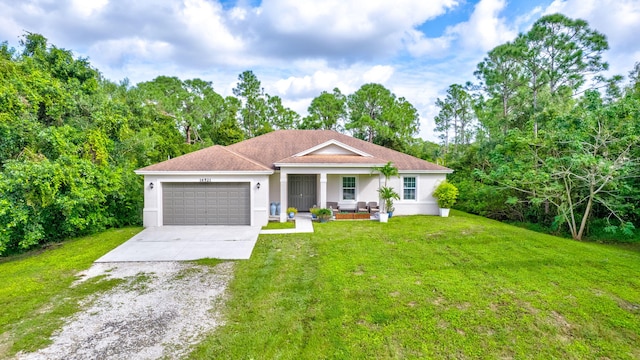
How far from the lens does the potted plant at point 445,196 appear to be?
15469 mm

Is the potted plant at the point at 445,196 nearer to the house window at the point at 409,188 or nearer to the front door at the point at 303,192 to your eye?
the house window at the point at 409,188

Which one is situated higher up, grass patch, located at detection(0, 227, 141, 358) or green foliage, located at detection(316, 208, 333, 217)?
green foliage, located at detection(316, 208, 333, 217)

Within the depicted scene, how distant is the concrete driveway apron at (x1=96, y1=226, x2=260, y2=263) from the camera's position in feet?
31.2

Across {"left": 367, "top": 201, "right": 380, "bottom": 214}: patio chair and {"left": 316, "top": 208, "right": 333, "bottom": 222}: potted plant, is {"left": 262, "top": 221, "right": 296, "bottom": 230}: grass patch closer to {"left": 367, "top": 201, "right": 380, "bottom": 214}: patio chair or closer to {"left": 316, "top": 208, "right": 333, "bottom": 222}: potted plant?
{"left": 316, "top": 208, "right": 333, "bottom": 222}: potted plant

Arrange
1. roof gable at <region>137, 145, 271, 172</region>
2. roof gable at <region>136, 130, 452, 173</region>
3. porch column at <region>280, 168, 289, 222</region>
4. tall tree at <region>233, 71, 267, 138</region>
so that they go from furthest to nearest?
tall tree at <region>233, 71, 267, 138</region>, porch column at <region>280, 168, 289, 222</region>, roof gable at <region>136, 130, 452, 173</region>, roof gable at <region>137, 145, 271, 172</region>

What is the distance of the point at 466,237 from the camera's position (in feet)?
37.5

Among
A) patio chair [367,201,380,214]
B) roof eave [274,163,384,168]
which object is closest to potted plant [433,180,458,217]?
patio chair [367,201,380,214]

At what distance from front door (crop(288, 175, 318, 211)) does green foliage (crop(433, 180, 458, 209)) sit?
22.6 feet

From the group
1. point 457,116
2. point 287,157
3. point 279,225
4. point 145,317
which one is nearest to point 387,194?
point 279,225

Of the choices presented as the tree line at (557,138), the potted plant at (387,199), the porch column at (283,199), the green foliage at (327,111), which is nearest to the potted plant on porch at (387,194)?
the potted plant at (387,199)

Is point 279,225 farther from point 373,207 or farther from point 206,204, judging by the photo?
point 373,207

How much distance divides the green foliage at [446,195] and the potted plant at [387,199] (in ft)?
7.52

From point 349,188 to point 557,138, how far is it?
1003cm

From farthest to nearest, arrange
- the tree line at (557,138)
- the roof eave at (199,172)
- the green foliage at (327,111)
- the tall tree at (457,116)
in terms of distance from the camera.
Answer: the tall tree at (457,116) → the green foliage at (327,111) → the roof eave at (199,172) → the tree line at (557,138)
